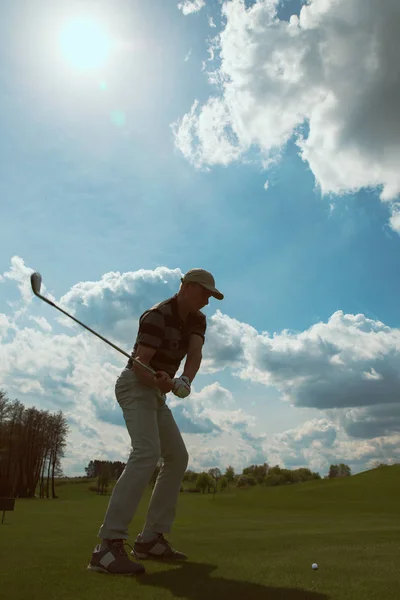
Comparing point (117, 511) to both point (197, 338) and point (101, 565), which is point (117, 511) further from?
point (197, 338)

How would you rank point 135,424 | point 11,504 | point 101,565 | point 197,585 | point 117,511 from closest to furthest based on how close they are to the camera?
1. point 197,585
2. point 101,565
3. point 117,511
4. point 135,424
5. point 11,504

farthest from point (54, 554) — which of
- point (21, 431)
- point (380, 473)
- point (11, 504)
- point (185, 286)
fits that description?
point (21, 431)

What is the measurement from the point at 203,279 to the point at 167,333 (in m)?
0.67

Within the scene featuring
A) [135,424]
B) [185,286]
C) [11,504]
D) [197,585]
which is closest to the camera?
[197,585]

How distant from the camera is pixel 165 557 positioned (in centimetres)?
481

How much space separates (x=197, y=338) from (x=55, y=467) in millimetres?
72112

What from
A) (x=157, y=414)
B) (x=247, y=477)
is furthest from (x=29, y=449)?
(x=157, y=414)

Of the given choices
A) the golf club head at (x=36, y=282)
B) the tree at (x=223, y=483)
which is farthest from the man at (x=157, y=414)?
the tree at (x=223, y=483)

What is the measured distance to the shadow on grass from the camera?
3.22 m

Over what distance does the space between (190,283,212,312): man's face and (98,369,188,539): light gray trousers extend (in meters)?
0.94

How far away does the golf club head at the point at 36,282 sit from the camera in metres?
4.70

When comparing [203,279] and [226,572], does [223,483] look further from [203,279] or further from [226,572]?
[226,572]

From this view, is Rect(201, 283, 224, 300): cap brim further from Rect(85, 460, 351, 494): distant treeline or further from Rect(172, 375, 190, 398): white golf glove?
Rect(85, 460, 351, 494): distant treeline

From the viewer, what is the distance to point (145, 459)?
4.61 m
